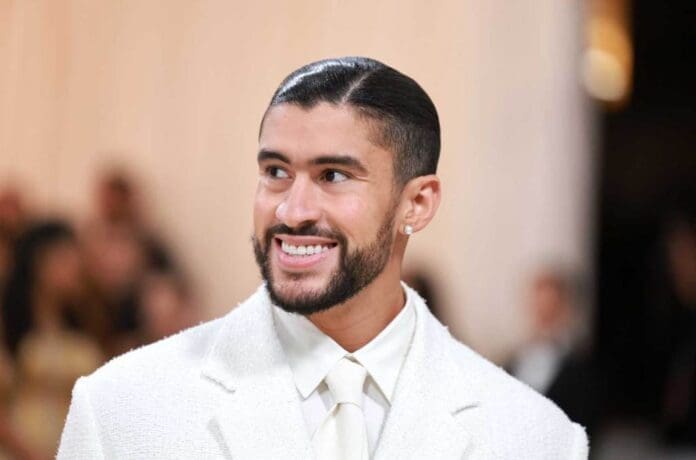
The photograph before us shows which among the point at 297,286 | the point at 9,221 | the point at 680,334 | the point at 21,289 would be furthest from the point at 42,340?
the point at 297,286

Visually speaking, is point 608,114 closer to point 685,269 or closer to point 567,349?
point 685,269

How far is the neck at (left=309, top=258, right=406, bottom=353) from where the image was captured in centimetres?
285

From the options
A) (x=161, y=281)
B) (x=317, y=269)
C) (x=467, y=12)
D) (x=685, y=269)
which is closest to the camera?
(x=317, y=269)

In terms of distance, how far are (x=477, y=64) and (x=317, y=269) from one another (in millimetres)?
5715

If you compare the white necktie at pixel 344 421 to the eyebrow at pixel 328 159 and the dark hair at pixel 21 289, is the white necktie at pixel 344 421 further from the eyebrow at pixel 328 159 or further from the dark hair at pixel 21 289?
the dark hair at pixel 21 289

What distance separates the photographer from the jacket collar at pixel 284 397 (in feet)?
8.96

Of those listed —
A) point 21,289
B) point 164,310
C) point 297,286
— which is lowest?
point 164,310

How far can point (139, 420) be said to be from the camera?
2.74 meters

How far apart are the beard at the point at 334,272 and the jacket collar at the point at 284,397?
16cm

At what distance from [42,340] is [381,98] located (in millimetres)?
3775

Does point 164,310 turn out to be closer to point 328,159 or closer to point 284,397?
point 284,397

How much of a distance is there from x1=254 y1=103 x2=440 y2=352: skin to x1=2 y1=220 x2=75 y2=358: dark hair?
368cm

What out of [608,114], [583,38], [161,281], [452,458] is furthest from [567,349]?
[608,114]

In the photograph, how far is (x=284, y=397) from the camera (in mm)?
2783
